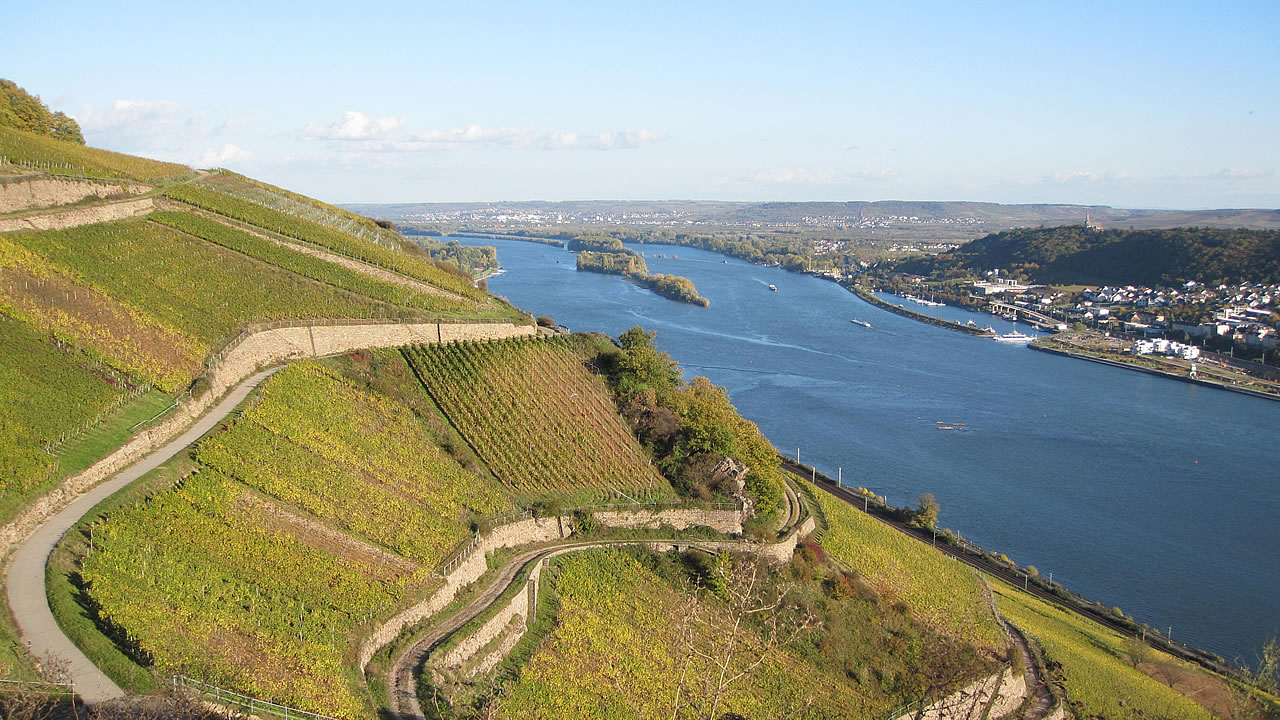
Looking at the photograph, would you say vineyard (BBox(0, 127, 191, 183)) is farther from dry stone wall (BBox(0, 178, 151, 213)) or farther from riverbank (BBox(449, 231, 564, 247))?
riverbank (BBox(449, 231, 564, 247))

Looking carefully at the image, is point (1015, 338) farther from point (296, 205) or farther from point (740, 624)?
point (740, 624)

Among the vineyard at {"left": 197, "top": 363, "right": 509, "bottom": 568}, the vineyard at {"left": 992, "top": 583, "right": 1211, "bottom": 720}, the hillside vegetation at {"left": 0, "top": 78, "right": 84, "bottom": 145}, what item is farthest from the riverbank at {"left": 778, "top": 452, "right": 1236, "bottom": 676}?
the hillside vegetation at {"left": 0, "top": 78, "right": 84, "bottom": 145}

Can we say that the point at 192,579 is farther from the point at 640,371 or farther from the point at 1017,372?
the point at 1017,372

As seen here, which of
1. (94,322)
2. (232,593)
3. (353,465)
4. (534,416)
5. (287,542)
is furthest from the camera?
(534,416)

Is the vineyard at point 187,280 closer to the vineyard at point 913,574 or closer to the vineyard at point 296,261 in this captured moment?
the vineyard at point 296,261

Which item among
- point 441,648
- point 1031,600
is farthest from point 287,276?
point 1031,600

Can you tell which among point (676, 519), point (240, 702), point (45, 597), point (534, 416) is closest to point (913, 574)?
point (676, 519)
